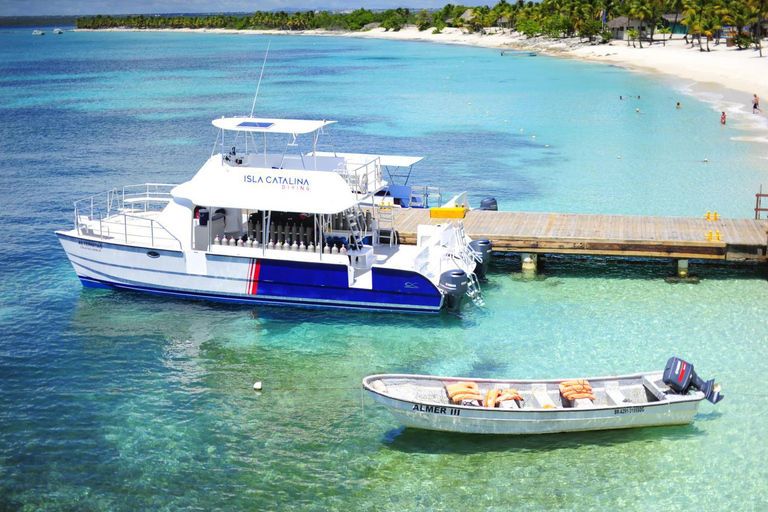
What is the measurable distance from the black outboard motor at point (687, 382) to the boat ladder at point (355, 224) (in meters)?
9.42

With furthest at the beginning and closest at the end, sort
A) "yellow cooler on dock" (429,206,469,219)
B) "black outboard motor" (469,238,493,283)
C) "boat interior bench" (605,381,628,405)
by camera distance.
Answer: "yellow cooler on dock" (429,206,469,219) → "black outboard motor" (469,238,493,283) → "boat interior bench" (605,381,628,405)

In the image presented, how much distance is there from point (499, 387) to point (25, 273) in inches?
688

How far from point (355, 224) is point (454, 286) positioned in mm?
3467

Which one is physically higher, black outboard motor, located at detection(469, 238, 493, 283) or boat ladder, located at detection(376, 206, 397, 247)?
boat ladder, located at detection(376, 206, 397, 247)

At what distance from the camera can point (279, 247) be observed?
882 inches

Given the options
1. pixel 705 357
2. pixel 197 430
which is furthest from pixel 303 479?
pixel 705 357

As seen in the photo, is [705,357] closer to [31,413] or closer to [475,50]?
[31,413]

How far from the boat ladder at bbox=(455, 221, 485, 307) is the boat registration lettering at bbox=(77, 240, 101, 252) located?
10.7 m

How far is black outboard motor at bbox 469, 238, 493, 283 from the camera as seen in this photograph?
23438mm

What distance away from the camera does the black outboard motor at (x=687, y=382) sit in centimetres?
1584

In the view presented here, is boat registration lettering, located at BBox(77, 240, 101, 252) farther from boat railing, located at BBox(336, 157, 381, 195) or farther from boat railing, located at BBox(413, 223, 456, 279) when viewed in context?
boat railing, located at BBox(413, 223, 456, 279)

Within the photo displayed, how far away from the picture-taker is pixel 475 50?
149 meters

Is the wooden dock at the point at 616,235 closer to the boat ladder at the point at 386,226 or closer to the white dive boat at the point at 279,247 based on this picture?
the boat ladder at the point at 386,226

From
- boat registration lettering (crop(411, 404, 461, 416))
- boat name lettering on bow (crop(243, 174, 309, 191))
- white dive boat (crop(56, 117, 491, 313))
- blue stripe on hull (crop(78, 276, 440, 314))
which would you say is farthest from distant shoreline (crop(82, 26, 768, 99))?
boat registration lettering (crop(411, 404, 461, 416))
